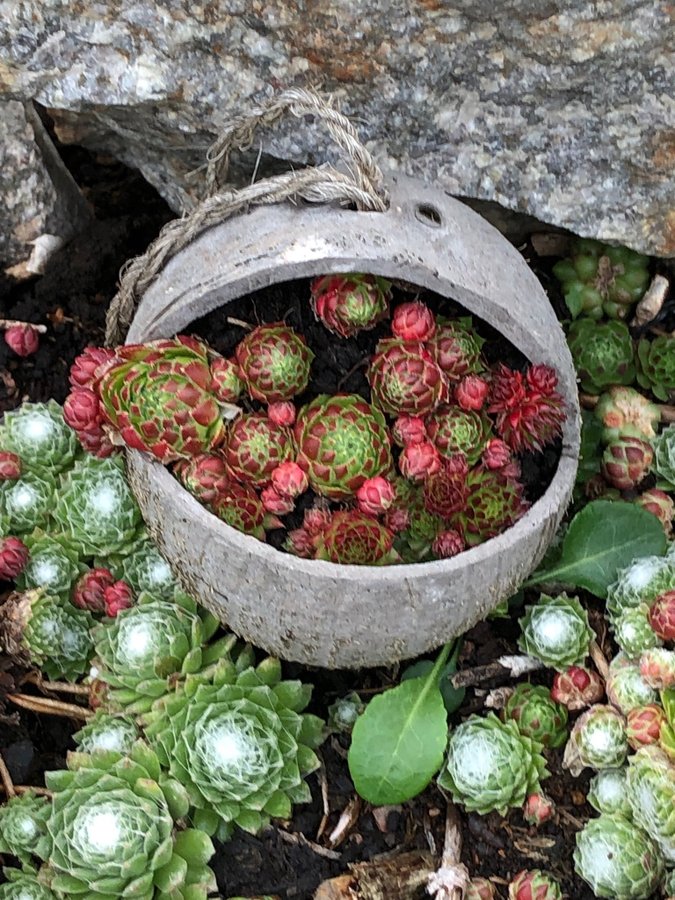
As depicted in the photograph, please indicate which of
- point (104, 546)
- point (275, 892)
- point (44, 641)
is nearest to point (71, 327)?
point (104, 546)

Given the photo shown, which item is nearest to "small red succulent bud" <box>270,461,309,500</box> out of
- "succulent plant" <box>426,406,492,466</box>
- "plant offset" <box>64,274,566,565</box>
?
"plant offset" <box>64,274,566,565</box>

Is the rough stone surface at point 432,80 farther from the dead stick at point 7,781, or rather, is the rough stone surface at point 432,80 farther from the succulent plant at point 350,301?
the dead stick at point 7,781

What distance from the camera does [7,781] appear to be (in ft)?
5.79

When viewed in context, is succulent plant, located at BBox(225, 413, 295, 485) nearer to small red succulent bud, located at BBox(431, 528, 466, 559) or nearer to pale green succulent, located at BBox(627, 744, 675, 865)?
small red succulent bud, located at BBox(431, 528, 466, 559)

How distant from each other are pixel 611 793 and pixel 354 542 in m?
0.65

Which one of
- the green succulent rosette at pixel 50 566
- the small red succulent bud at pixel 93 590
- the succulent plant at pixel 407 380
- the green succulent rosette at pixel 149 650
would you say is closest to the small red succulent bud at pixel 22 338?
the green succulent rosette at pixel 50 566

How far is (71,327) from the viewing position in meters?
2.19

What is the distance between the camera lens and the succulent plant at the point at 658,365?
2.04m

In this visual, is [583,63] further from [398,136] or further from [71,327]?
[71,327]

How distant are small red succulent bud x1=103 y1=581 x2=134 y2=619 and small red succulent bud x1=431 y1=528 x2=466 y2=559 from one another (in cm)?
61

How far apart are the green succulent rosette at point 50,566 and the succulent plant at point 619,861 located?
1048 mm

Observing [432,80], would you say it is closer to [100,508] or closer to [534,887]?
[100,508]

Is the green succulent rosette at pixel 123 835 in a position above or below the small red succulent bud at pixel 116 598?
below

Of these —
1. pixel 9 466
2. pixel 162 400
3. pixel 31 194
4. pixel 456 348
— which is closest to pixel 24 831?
pixel 9 466
